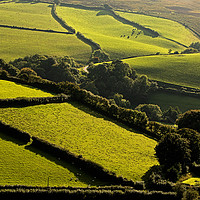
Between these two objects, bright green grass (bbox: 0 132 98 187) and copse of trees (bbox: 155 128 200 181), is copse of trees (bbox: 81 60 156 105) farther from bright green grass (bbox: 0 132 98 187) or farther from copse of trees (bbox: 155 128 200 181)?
bright green grass (bbox: 0 132 98 187)

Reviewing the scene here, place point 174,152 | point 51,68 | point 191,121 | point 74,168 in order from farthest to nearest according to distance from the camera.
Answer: point 51,68
point 191,121
point 174,152
point 74,168

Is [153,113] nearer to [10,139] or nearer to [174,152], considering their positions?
[174,152]

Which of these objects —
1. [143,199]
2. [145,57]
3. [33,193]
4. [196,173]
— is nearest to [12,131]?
[33,193]

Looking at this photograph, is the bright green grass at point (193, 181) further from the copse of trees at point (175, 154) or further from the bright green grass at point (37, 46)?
the bright green grass at point (37, 46)

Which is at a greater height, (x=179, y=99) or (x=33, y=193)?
(x=33, y=193)

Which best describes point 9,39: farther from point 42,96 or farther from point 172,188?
point 172,188

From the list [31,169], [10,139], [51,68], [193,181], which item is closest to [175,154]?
[193,181]

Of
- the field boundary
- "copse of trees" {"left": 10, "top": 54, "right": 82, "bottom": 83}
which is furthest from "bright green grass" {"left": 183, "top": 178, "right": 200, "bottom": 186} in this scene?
"copse of trees" {"left": 10, "top": 54, "right": 82, "bottom": 83}
